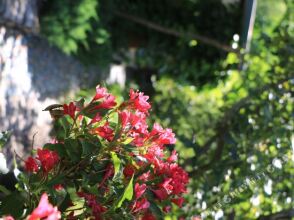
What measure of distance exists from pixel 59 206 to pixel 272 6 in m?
16.4

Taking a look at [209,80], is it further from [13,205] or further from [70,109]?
[13,205]

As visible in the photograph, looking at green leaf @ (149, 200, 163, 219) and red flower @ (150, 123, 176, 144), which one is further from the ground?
red flower @ (150, 123, 176, 144)

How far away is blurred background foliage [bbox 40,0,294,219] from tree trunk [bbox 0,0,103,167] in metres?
0.25

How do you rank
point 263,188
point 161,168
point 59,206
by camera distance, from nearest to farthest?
1. point 59,206
2. point 161,168
3. point 263,188

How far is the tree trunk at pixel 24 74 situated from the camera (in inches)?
179

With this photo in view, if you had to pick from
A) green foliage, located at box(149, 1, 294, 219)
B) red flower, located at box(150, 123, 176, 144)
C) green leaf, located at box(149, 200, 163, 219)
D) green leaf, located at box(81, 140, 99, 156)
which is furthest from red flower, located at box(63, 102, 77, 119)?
green foliage, located at box(149, 1, 294, 219)

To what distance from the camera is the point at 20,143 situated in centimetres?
443

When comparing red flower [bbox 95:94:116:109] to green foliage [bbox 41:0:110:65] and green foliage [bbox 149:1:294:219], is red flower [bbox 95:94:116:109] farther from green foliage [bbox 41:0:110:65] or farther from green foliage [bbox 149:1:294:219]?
green foliage [bbox 41:0:110:65]

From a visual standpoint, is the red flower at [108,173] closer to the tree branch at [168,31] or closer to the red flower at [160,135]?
the red flower at [160,135]

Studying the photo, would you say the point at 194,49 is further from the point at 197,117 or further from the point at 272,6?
the point at 272,6

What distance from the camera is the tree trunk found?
455 centimetres

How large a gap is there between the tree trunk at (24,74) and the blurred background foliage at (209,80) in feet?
0.81

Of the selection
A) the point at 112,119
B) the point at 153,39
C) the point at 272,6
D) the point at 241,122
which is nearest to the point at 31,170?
the point at 112,119

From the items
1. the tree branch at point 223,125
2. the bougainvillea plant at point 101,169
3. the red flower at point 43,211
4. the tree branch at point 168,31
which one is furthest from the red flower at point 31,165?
the tree branch at point 168,31
